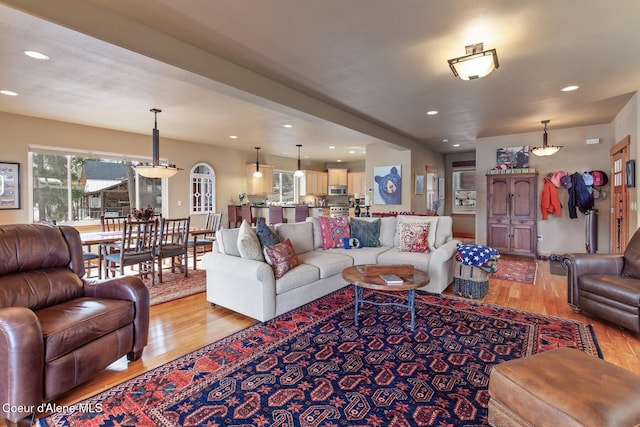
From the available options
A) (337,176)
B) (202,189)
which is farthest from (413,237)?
(337,176)

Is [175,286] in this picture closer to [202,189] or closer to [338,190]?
[202,189]

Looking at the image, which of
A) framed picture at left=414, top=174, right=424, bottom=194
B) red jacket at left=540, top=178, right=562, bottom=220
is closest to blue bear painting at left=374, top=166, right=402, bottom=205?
framed picture at left=414, top=174, right=424, bottom=194

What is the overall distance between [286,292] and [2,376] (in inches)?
82.8

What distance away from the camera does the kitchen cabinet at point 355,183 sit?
11445 millimetres

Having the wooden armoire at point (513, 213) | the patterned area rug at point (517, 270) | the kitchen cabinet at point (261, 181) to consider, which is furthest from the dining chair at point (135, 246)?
the wooden armoire at point (513, 213)

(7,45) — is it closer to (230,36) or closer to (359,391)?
(230,36)

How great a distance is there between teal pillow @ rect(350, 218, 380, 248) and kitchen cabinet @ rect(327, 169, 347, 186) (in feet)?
22.3

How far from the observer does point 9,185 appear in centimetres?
516

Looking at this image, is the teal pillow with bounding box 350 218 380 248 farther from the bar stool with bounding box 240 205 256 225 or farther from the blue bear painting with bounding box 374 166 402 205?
the bar stool with bounding box 240 205 256 225

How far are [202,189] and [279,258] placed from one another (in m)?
5.58

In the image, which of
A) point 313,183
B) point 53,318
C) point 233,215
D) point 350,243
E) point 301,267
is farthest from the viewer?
point 313,183

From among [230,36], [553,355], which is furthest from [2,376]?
[553,355]

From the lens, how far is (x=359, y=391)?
2055mm

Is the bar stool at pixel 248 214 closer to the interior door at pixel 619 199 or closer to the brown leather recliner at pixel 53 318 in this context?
the brown leather recliner at pixel 53 318
